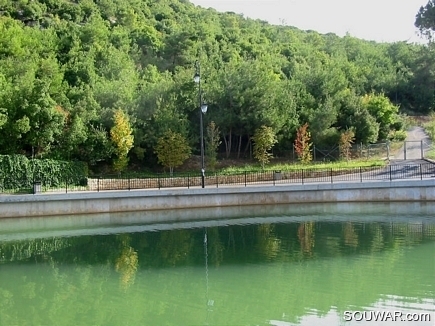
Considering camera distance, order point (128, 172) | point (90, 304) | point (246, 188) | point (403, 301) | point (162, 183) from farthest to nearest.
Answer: point (128, 172) → point (162, 183) → point (246, 188) → point (90, 304) → point (403, 301)

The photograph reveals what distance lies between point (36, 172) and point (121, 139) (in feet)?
23.1

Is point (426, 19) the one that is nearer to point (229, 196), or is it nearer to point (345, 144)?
point (345, 144)

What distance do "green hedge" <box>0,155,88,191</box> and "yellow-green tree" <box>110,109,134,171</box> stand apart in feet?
9.32

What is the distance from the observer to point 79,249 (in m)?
23.4

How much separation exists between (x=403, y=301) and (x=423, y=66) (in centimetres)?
7140

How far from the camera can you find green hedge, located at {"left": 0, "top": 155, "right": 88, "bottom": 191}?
35.5 meters

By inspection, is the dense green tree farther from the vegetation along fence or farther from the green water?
the green water

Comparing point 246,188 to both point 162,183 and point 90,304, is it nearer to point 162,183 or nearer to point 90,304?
point 162,183

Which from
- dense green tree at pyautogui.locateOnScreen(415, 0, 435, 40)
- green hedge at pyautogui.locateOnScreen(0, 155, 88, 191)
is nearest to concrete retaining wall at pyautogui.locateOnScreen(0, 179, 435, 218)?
green hedge at pyautogui.locateOnScreen(0, 155, 88, 191)

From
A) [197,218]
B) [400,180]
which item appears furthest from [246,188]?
[400,180]

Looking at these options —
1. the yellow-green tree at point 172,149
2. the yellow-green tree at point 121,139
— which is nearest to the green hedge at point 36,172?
the yellow-green tree at point 121,139

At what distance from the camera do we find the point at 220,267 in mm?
18859

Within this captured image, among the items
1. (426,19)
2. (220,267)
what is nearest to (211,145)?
(220,267)

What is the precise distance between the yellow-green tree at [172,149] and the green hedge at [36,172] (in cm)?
612
